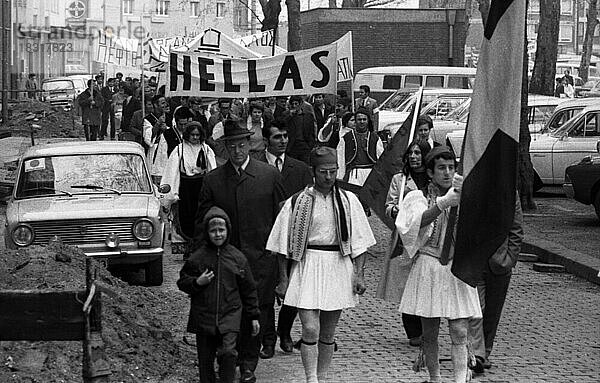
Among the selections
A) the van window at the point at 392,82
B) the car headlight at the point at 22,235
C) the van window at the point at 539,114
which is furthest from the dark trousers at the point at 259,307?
the van window at the point at 392,82

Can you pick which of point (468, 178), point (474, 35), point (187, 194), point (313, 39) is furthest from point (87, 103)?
point (474, 35)

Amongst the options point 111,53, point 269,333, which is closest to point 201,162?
point 269,333

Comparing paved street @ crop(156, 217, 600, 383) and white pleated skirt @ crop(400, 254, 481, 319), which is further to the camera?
paved street @ crop(156, 217, 600, 383)

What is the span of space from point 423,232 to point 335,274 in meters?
0.66

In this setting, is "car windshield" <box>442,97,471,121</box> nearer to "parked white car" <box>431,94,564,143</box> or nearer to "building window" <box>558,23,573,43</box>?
"parked white car" <box>431,94,564,143</box>

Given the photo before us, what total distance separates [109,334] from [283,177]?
2.13 m

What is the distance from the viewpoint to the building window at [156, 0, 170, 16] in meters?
107

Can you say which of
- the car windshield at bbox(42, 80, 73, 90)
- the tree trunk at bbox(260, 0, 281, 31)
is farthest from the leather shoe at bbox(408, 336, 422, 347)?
the car windshield at bbox(42, 80, 73, 90)

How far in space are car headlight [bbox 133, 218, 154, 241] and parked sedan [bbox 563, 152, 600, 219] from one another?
807 centimetres

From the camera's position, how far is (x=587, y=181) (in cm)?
1816

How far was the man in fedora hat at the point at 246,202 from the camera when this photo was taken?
8.73 meters

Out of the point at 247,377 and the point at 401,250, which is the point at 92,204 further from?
the point at 401,250

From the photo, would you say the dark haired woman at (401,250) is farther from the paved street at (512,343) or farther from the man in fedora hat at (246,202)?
the man in fedora hat at (246,202)

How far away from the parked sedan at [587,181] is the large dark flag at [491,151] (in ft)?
38.3
